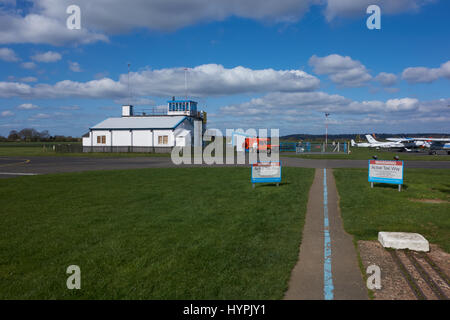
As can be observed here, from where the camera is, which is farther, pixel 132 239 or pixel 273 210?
pixel 273 210

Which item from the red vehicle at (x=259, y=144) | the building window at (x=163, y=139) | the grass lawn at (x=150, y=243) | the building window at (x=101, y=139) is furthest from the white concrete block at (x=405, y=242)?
the building window at (x=101, y=139)

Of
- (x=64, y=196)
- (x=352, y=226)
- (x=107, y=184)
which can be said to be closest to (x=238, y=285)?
(x=352, y=226)

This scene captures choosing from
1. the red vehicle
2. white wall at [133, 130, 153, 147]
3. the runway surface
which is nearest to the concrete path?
the runway surface

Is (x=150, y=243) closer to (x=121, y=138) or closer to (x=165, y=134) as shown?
(x=165, y=134)

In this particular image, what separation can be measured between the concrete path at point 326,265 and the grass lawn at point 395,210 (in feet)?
1.68

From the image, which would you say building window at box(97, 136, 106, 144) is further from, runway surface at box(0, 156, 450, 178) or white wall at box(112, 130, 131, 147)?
runway surface at box(0, 156, 450, 178)

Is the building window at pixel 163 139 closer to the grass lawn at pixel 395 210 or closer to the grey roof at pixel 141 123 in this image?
the grey roof at pixel 141 123

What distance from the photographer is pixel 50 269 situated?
17.2ft

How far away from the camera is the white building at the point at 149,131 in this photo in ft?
155

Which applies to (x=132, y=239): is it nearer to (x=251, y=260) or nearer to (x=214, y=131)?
(x=251, y=260)

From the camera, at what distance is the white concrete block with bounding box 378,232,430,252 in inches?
249

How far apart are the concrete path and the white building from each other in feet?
130

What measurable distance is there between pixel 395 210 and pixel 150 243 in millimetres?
7482
